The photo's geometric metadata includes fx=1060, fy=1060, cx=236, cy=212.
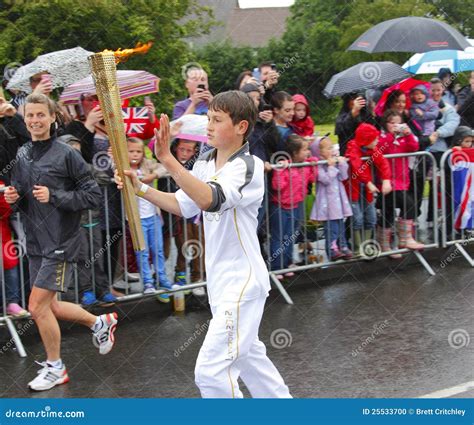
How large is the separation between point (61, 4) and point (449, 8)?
2562 centimetres

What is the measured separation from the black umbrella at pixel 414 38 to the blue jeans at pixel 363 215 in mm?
3868

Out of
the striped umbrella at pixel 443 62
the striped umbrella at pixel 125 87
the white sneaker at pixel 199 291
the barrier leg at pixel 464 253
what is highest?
the striped umbrella at pixel 125 87

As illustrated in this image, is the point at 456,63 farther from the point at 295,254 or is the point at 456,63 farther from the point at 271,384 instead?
the point at 271,384

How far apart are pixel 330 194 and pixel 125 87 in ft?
7.23

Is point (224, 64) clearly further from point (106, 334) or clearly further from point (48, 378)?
point (48, 378)

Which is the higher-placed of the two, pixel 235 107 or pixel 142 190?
pixel 235 107

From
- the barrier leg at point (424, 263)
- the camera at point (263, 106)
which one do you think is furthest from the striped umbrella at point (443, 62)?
the camera at point (263, 106)

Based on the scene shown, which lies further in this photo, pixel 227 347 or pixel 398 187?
pixel 398 187

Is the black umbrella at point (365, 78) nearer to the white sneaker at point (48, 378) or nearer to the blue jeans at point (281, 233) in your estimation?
the blue jeans at point (281, 233)

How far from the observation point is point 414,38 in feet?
46.0

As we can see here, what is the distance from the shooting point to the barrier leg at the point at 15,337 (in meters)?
7.88

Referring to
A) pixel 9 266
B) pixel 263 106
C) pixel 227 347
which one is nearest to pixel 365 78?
pixel 263 106

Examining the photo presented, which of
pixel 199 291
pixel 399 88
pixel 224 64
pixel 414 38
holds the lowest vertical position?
pixel 224 64

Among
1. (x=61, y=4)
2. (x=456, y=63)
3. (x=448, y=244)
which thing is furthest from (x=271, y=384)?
(x=61, y=4)
